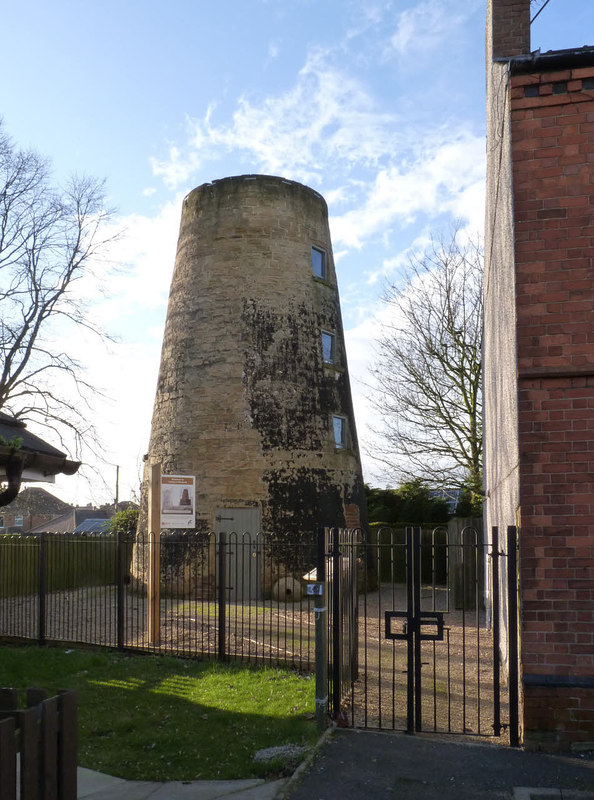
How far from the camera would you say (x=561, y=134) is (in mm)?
7266

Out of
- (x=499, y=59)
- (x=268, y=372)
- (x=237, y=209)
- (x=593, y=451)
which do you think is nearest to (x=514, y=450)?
(x=593, y=451)

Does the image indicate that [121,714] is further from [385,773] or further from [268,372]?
[268,372]

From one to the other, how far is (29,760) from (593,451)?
518 cm

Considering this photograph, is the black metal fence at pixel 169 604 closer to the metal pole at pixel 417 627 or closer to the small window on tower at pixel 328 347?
the metal pole at pixel 417 627

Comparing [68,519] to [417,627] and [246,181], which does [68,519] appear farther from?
[417,627]

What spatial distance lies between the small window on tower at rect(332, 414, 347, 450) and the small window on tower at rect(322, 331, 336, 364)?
1.74m

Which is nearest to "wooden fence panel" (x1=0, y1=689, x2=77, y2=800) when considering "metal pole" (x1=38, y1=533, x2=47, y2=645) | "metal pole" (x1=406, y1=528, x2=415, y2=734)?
"metal pole" (x1=406, y1=528, x2=415, y2=734)

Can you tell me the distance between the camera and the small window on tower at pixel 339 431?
22.5 metres

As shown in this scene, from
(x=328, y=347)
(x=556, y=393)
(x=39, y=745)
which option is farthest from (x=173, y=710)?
(x=328, y=347)

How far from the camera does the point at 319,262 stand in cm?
2364

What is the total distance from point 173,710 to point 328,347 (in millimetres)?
15433

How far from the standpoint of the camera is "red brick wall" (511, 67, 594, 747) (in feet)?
22.1

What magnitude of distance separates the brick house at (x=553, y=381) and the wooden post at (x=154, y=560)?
761 cm

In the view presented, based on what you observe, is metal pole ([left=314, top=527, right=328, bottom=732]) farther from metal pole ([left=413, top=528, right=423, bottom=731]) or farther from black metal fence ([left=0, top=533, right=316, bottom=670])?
black metal fence ([left=0, top=533, right=316, bottom=670])
